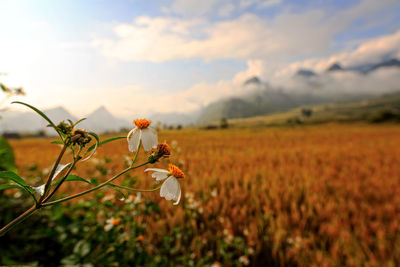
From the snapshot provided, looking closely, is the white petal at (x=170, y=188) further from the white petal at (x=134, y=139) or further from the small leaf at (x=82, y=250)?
the small leaf at (x=82, y=250)

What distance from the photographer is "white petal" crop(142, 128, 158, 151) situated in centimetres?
48

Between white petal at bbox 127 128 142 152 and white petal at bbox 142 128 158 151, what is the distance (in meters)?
0.01

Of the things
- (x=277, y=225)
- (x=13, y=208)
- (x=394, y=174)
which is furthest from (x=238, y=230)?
(x=394, y=174)

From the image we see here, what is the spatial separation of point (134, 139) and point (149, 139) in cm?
4

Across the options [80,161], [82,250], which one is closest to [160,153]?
[80,161]

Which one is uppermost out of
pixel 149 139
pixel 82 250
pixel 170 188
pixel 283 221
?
pixel 149 139

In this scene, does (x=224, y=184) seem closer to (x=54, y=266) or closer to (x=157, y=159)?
(x=54, y=266)

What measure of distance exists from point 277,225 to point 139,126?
9.23 ft

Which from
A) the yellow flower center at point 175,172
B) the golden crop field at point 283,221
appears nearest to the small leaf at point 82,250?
the golden crop field at point 283,221

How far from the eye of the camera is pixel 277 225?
2820 millimetres

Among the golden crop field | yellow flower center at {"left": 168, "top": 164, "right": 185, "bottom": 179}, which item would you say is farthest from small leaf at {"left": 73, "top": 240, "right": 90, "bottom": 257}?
yellow flower center at {"left": 168, "top": 164, "right": 185, "bottom": 179}

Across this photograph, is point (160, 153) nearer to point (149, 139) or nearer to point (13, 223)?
point (149, 139)

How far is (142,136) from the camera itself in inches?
19.7

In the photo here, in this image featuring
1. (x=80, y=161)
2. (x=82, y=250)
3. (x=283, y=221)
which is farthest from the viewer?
(x=283, y=221)
